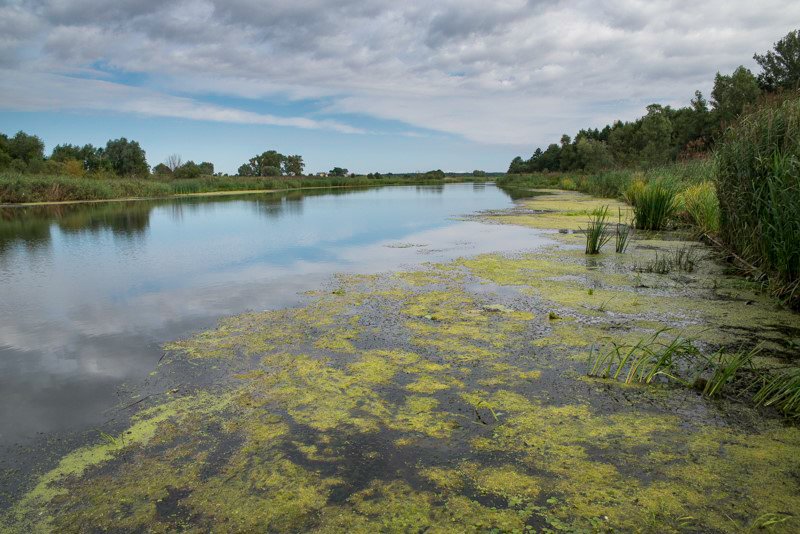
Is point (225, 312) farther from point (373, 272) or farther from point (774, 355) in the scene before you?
point (774, 355)

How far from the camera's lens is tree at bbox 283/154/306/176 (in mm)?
74438

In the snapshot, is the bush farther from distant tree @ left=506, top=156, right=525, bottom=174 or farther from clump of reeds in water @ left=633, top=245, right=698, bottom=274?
distant tree @ left=506, top=156, right=525, bottom=174

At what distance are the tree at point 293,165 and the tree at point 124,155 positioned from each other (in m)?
20.0

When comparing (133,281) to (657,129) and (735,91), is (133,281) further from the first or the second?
(735,91)

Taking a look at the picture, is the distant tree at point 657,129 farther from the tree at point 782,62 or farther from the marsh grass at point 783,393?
the marsh grass at point 783,393

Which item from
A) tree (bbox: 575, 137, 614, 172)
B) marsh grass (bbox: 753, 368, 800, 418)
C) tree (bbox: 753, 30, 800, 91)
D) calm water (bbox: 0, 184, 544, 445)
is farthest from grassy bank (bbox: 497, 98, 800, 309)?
tree (bbox: 753, 30, 800, 91)

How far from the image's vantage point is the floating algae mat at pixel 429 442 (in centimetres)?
192

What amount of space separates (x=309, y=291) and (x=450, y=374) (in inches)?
107

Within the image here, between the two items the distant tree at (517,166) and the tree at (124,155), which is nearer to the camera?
the tree at (124,155)

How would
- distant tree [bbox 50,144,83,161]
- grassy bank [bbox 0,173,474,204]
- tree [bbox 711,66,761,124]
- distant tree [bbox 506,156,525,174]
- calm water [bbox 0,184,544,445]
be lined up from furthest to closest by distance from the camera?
distant tree [bbox 506,156,525,174] → distant tree [bbox 50,144,83,161] → tree [bbox 711,66,761,124] → grassy bank [bbox 0,173,474,204] → calm water [bbox 0,184,544,445]

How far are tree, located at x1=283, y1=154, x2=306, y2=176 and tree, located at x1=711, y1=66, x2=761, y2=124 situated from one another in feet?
173

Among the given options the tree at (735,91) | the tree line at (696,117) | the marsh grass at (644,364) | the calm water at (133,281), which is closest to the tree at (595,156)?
the tree line at (696,117)

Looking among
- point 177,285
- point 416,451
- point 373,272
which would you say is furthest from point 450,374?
point 177,285

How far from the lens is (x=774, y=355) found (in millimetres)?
3420
